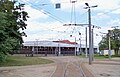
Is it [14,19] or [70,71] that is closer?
[70,71]

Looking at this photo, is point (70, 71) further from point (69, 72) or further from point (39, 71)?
point (39, 71)

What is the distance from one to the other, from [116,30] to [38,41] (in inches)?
1194

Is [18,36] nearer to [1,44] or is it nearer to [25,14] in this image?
[25,14]

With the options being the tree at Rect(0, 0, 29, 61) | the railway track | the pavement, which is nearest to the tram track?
the railway track

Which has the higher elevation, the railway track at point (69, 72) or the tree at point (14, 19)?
the tree at point (14, 19)

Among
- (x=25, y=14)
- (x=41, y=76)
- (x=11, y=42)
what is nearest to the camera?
(x=41, y=76)

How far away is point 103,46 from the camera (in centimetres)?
12688

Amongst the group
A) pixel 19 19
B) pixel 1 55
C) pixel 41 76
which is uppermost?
pixel 19 19

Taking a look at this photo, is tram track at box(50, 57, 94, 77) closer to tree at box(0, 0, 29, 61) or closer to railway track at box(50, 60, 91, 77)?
railway track at box(50, 60, 91, 77)

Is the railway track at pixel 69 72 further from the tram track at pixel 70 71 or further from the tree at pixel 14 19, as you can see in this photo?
the tree at pixel 14 19

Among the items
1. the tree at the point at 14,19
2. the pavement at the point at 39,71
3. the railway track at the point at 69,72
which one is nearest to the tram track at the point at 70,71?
the railway track at the point at 69,72

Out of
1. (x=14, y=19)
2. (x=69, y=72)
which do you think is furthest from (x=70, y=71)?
(x=14, y=19)

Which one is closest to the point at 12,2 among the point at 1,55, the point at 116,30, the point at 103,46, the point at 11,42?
the point at 11,42

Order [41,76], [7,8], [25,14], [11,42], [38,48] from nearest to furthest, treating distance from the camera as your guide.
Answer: [41,76]
[11,42]
[7,8]
[25,14]
[38,48]
